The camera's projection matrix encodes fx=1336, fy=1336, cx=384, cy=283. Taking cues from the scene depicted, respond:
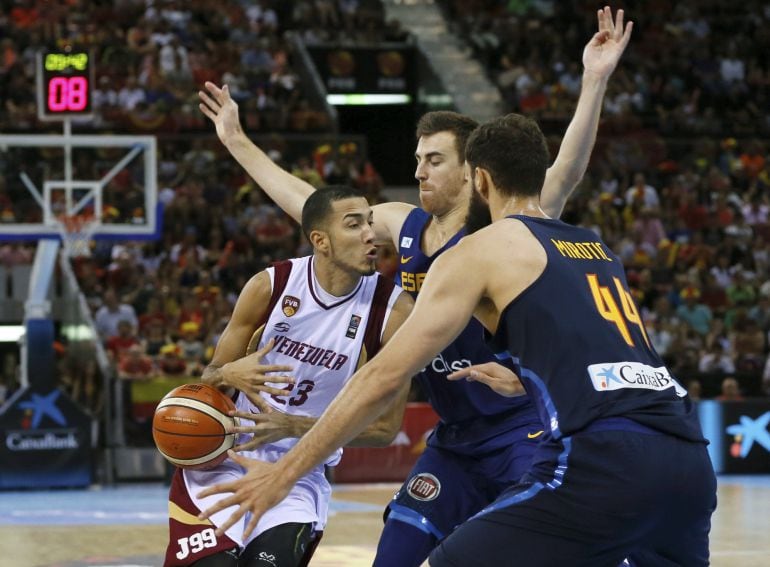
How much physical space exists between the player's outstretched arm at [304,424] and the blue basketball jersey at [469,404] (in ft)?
0.86

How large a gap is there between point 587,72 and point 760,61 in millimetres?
20409

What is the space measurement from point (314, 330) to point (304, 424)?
504mm

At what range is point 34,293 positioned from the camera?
14.5 metres

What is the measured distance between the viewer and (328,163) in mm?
20062

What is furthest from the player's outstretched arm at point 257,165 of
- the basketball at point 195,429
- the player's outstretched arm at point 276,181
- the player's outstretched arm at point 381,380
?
the player's outstretched arm at point 381,380

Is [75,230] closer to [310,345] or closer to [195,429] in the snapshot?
[310,345]

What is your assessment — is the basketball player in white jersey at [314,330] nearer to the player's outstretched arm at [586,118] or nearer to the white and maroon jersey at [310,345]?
the white and maroon jersey at [310,345]

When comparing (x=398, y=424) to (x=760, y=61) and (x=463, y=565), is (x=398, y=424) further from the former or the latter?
(x=760, y=61)

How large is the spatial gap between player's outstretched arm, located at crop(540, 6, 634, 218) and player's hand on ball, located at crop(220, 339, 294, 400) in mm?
1517

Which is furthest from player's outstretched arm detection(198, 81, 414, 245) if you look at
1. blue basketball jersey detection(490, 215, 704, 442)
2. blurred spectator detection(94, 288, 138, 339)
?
blurred spectator detection(94, 288, 138, 339)

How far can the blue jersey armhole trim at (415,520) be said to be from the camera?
547 cm

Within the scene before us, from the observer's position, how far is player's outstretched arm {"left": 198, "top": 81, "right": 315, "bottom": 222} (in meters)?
6.31

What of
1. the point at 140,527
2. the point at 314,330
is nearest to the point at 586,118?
the point at 314,330

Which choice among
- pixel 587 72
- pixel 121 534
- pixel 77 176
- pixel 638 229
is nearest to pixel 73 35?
pixel 77 176
